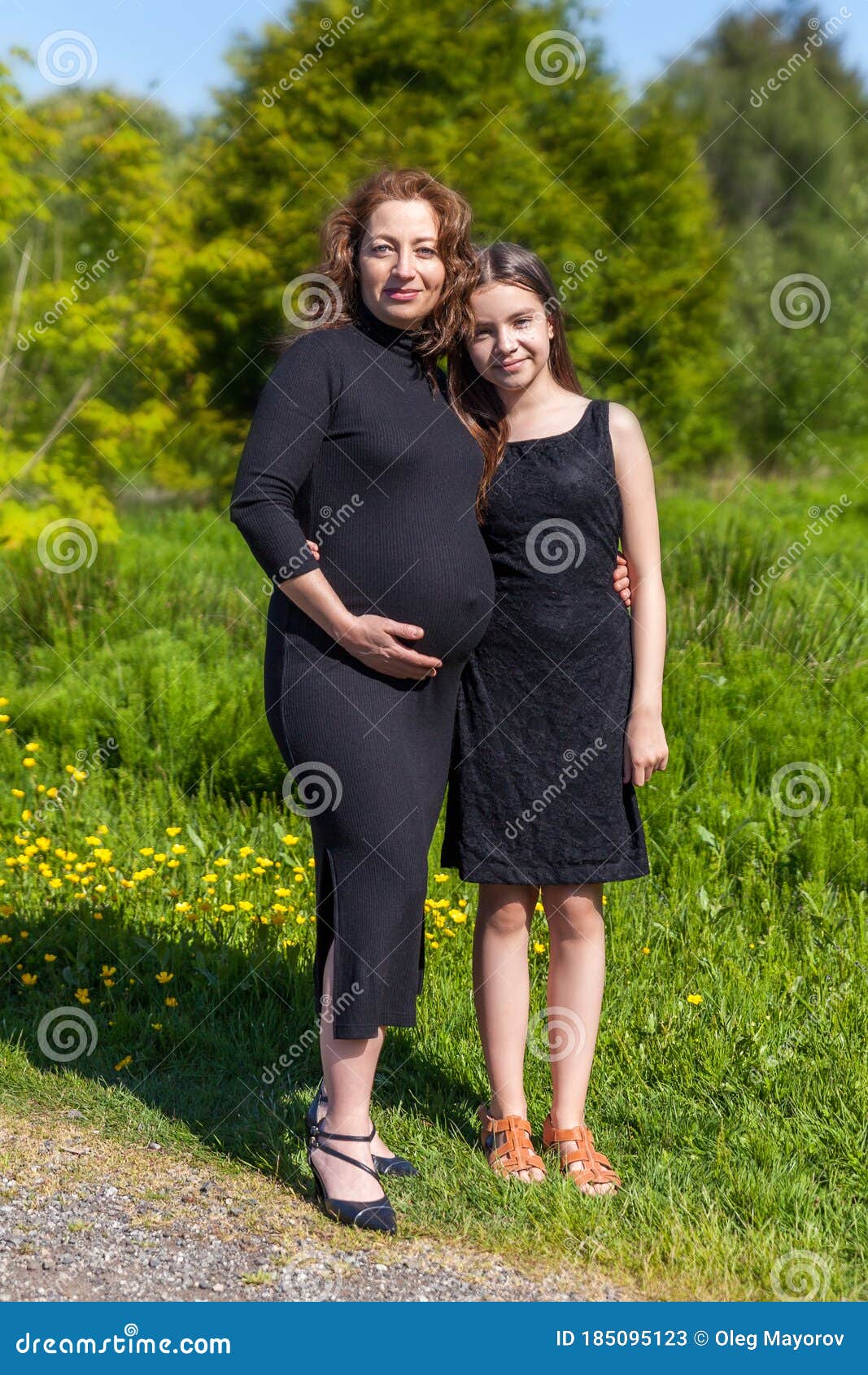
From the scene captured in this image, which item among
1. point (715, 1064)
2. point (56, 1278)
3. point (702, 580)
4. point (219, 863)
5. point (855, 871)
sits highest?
point (702, 580)

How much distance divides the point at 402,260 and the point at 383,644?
2.48 ft

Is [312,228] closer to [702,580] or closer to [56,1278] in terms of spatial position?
[702,580]

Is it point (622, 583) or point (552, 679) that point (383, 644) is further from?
point (622, 583)

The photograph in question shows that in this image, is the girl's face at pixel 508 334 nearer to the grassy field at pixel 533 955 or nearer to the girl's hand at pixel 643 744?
the girl's hand at pixel 643 744

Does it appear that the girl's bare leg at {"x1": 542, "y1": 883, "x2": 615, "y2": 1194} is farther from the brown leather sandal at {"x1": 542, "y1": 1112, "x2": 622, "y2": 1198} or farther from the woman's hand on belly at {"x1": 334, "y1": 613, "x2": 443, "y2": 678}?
the woman's hand on belly at {"x1": 334, "y1": 613, "x2": 443, "y2": 678}

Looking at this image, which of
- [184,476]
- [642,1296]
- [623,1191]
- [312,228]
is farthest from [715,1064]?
[184,476]

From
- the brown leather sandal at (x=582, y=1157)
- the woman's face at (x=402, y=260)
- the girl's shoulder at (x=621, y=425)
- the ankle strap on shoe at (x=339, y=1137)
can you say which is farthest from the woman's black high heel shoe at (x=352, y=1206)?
the woman's face at (x=402, y=260)

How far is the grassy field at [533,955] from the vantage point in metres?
2.77

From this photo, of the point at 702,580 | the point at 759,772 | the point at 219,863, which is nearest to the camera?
the point at 219,863

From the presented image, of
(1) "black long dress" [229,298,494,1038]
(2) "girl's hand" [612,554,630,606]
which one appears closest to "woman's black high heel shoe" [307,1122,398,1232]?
(1) "black long dress" [229,298,494,1038]

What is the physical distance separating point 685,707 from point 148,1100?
276 cm

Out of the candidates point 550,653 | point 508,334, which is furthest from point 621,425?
point 550,653

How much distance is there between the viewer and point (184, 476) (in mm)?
13641

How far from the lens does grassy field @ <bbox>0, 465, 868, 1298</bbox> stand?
277 cm
